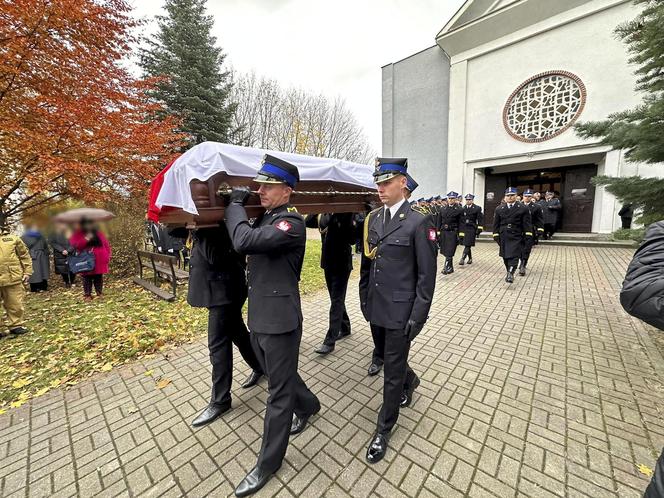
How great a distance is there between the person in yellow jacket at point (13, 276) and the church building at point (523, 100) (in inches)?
605

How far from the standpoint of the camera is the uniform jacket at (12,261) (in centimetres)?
405

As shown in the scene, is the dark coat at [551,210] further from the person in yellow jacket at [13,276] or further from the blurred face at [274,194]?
the person in yellow jacket at [13,276]

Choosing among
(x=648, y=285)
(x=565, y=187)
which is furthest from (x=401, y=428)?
(x=565, y=187)

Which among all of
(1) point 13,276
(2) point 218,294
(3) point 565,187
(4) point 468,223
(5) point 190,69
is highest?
(5) point 190,69

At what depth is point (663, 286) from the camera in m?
1.14

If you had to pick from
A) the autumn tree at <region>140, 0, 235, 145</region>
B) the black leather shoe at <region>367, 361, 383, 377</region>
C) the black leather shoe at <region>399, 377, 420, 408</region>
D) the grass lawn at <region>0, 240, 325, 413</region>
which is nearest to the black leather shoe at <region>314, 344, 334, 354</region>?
the black leather shoe at <region>367, 361, 383, 377</region>

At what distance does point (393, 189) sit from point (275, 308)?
1.25 m

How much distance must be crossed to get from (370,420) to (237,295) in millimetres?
1576

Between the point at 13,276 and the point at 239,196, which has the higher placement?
the point at 239,196

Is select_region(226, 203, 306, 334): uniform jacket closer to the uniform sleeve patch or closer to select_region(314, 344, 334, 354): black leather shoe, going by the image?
the uniform sleeve patch

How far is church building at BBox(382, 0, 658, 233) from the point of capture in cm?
1195

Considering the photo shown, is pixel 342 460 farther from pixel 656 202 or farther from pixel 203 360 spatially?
pixel 656 202

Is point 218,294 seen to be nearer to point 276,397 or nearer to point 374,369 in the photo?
point 276,397

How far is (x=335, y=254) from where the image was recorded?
12.2 ft
